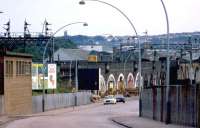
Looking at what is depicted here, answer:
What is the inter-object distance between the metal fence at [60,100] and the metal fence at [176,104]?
2623 centimetres

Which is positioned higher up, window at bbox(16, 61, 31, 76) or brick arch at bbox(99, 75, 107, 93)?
window at bbox(16, 61, 31, 76)

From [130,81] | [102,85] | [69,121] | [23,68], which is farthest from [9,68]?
[130,81]

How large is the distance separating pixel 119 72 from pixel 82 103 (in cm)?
3307

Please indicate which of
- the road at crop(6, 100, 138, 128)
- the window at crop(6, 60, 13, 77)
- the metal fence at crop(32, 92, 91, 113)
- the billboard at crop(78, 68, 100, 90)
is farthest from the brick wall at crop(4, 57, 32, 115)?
the billboard at crop(78, 68, 100, 90)

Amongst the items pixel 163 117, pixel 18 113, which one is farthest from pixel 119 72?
pixel 163 117

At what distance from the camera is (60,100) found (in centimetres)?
8794

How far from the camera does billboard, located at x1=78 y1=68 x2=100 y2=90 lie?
405ft

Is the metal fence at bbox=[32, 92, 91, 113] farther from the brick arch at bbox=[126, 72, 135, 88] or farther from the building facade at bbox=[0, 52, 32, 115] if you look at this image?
the brick arch at bbox=[126, 72, 135, 88]

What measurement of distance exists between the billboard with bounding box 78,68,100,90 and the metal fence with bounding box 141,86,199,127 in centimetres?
7260

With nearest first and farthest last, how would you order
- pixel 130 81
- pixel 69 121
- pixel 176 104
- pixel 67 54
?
1. pixel 176 104
2. pixel 69 121
3. pixel 130 81
4. pixel 67 54

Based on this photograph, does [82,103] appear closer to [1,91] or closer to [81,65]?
[81,65]

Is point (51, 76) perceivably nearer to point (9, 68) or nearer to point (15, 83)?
point (15, 83)

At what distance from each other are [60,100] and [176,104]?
162 ft

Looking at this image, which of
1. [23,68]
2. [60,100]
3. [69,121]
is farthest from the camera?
[60,100]
